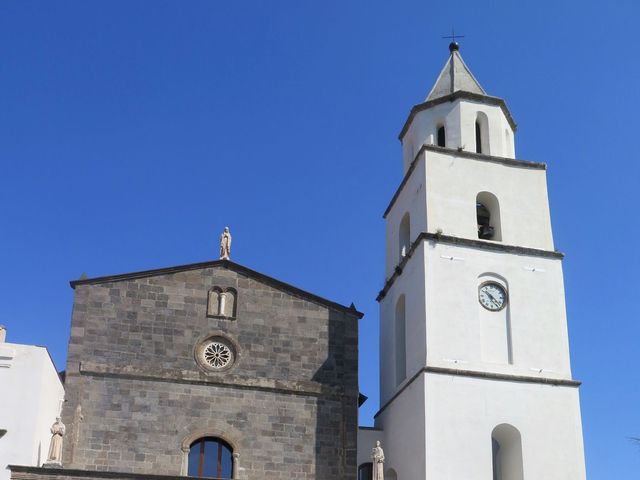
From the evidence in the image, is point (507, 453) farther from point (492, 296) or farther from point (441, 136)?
point (441, 136)

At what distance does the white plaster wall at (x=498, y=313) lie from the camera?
27.1m

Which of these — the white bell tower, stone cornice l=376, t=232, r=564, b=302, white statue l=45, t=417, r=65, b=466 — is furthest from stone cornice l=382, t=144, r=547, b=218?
white statue l=45, t=417, r=65, b=466

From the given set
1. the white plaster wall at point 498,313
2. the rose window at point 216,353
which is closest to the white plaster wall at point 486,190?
the white plaster wall at point 498,313

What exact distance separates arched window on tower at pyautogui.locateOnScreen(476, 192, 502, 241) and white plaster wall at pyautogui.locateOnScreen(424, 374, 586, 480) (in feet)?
17.4

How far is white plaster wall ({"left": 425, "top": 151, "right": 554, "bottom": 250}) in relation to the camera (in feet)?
96.3

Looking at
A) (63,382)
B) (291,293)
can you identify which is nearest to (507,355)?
(291,293)

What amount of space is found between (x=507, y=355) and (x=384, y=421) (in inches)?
182

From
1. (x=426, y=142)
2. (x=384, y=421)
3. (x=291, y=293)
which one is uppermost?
(x=426, y=142)

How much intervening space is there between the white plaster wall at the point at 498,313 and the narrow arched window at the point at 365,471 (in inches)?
168

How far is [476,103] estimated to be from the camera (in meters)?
31.8

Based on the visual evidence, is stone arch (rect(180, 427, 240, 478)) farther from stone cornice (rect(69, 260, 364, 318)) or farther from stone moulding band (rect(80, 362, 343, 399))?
stone cornice (rect(69, 260, 364, 318))

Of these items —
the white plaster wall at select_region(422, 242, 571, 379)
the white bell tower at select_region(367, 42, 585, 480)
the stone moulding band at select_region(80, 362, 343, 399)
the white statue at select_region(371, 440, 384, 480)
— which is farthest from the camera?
the white plaster wall at select_region(422, 242, 571, 379)

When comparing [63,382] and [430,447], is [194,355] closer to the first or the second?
[63,382]

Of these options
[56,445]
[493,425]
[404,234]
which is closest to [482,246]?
[404,234]
